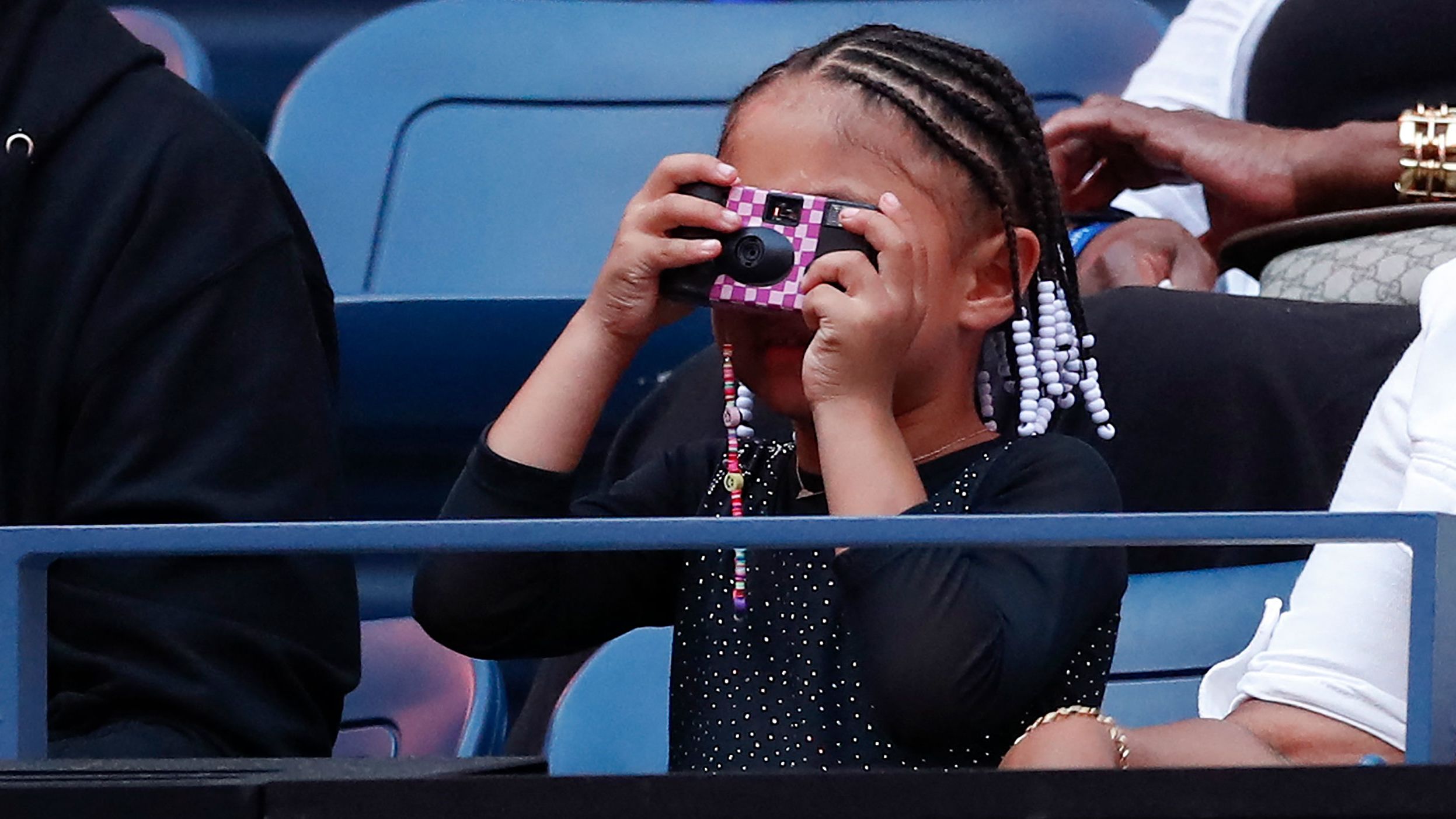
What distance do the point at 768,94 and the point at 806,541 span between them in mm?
538

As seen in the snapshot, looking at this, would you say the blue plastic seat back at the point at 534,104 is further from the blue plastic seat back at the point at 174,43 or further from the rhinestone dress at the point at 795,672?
the rhinestone dress at the point at 795,672

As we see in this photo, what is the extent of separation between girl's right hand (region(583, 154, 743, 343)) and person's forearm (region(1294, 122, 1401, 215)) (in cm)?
80

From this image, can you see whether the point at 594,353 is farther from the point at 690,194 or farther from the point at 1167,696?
the point at 1167,696

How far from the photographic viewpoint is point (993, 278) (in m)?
1.17

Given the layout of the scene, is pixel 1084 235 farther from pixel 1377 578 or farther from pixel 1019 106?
pixel 1377 578

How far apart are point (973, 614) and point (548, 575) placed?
0.28 metres

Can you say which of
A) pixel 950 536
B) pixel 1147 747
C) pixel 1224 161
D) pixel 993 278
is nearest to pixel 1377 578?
pixel 1147 747

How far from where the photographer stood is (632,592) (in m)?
1.19

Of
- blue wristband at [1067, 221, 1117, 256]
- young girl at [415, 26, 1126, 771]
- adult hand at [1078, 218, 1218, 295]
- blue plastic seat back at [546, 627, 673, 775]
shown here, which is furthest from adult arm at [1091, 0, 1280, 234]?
young girl at [415, 26, 1126, 771]

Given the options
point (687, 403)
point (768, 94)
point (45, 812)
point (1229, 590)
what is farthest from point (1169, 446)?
point (45, 812)

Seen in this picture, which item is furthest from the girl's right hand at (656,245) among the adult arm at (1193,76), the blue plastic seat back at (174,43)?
the blue plastic seat back at (174,43)

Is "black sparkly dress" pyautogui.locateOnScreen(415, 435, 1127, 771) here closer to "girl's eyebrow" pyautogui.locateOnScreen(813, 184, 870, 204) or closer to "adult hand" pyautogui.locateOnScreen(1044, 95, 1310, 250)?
"girl's eyebrow" pyautogui.locateOnScreen(813, 184, 870, 204)

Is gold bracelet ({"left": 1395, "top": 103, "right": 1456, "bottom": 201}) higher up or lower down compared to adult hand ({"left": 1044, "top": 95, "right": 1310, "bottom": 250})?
higher up

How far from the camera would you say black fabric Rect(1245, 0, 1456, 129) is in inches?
70.8
